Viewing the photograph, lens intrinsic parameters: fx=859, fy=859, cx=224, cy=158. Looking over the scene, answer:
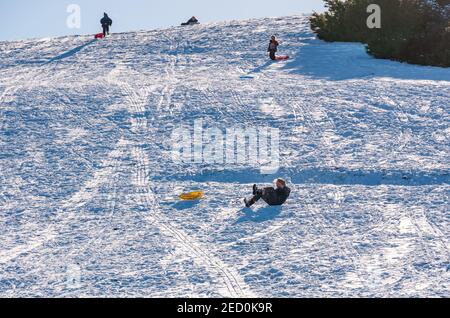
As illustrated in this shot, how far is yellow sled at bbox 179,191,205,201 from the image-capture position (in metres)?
15.5

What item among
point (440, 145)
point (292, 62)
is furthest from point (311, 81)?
point (440, 145)

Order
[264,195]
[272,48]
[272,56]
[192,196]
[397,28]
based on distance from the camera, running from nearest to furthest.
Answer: [264,195] → [192,196] → [272,48] → [272,56] → [397,28]

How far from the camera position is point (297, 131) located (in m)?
19.3

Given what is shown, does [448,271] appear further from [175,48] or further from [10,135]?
[175,48]

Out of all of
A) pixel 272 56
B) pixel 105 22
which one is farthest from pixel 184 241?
pixel 105 22

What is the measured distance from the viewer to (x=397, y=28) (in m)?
27.8

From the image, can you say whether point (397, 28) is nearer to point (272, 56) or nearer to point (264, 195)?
point (272, 56)

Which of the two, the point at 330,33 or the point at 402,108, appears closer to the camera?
the point at 402,108

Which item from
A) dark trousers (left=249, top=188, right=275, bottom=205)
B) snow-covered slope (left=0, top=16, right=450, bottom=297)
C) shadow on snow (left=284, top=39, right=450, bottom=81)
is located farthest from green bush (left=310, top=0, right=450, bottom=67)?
dark trousers (left=249, top=188, right=275, bottom=205)

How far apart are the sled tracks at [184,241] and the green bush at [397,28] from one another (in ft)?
37.2

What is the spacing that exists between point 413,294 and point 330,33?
19.3 meters

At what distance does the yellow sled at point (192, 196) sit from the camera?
15477 millimetres

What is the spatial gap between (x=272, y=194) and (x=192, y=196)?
61.7 inches

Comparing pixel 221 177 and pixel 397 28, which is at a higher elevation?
pixel 397 28
